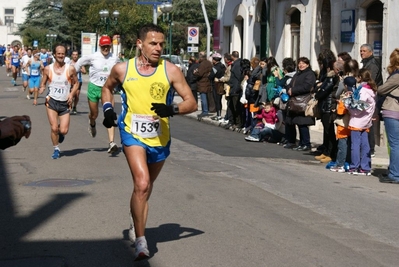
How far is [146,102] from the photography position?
7398mm

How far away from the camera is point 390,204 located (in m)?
10.7

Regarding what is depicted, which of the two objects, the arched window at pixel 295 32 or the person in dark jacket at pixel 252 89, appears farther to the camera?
the arched window at pixel 295 32

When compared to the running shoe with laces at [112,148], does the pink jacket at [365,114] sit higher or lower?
higher

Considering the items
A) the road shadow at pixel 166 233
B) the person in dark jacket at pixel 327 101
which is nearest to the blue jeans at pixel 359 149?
the person in dark jacket at pixel 327 101

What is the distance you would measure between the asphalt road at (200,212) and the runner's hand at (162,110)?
124 cm

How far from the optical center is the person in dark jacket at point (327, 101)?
14.6 meters

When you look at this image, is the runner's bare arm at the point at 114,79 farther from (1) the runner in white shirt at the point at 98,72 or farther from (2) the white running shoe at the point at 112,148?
(1) the runner in white shirt at the point at 98,72

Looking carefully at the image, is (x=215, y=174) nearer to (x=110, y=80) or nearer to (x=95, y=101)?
(x=95, y=101)

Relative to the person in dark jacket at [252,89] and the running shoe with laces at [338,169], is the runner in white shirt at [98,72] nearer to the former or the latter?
the running shoe with laces at [338,169]

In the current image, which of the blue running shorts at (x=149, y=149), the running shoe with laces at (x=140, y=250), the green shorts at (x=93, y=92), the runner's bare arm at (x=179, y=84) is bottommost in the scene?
the running shoe with laces at (x=140, y=250)

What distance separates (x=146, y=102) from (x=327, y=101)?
7794mm

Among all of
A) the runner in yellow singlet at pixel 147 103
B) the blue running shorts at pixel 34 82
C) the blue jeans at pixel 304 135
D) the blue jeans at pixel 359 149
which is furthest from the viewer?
the blue running shorts at pixel 34 82

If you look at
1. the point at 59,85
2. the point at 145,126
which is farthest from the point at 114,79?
the point at 59,85

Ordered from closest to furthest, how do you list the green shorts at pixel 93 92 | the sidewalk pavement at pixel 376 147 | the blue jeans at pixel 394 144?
the blue jeans at pixel 394 144 < the green shorts at pixel 93 92 < the sidewalk pavement at pixel 376 147
